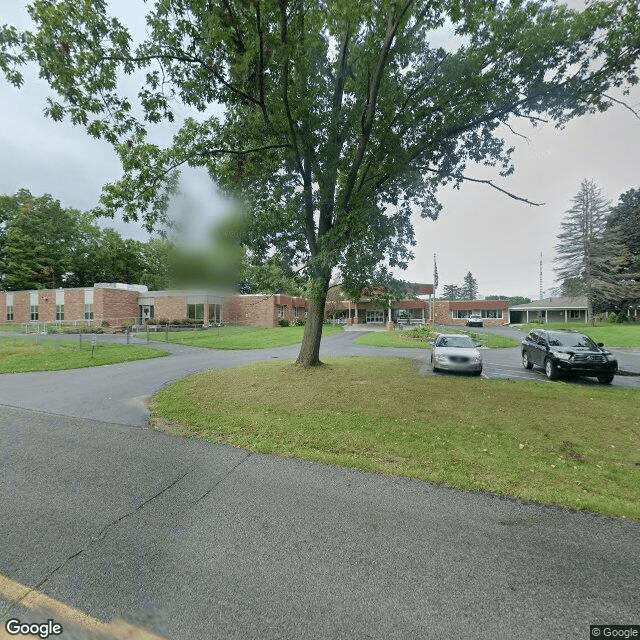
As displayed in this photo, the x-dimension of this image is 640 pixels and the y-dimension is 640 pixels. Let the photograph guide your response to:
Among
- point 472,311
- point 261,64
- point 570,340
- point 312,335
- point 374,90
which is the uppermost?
point 374,90

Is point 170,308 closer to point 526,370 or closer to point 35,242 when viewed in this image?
point 35,242

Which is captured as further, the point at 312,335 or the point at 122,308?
the point at 122,308

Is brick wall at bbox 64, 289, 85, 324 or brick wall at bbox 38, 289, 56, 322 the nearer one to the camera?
brick wall at bbox 64, 289, 85, 324

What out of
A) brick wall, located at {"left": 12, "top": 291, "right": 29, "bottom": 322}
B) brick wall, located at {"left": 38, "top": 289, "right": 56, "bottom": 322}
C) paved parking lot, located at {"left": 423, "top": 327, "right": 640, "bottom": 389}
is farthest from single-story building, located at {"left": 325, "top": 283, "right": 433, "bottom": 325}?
brick wall, located at {"left": 12, "top": 291, "right": 29, "bottom": 322}

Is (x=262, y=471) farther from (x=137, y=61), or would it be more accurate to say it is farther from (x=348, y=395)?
(x=137, y=61)

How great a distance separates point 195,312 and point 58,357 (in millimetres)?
19638

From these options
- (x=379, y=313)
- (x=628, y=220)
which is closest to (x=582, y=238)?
(x=628, y=220)

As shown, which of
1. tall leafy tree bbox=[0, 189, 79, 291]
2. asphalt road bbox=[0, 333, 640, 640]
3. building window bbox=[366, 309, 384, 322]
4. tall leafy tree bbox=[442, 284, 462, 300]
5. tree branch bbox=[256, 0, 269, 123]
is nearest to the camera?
asphalt road bbox=[0, 333, 640, 640]

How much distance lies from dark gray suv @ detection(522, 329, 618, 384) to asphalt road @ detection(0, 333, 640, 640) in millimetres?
8677

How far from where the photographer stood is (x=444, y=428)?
17.1ft

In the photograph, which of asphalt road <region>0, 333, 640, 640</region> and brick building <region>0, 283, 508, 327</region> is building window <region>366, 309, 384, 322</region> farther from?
asphalt road <region>0, 333, 640, 640</region>

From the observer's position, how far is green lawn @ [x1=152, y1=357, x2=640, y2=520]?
12.1 ft

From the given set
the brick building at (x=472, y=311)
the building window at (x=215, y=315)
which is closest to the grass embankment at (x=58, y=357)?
the building window at (x=215, y=315)

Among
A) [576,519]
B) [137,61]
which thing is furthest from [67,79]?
[576,519]
